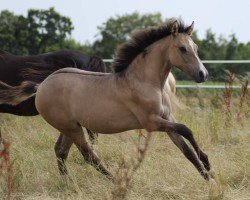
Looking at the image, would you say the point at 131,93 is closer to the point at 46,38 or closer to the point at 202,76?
the point at 202,76

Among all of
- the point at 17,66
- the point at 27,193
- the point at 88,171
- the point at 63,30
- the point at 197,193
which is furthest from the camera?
the point at 63,30

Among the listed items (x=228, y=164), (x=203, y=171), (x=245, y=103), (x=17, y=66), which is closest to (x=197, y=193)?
(x=203, y=171)

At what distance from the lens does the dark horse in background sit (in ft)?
23.1

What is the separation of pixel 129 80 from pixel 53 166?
137 cm

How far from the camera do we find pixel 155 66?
525 cm

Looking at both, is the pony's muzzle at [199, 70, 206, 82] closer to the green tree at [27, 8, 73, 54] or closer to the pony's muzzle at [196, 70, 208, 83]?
the pony's muzzle at [196, 70, 208, 83]

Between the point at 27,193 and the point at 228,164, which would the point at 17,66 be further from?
the point at 228,164

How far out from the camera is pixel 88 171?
18.2 ft

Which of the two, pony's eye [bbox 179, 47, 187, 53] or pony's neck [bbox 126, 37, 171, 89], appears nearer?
pony's eye [bbox 179, 47, 187, 53]

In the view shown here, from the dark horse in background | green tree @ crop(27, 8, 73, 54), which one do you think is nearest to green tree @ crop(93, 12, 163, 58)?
green tree @ crop(27, 8, 73, 54)

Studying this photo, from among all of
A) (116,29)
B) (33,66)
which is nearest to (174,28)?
(33,66)

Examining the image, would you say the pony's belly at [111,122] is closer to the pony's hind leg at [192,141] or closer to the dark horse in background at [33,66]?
the pony's hind leg at [192,141]

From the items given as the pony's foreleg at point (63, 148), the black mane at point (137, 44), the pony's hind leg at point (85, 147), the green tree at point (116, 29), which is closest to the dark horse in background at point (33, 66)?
the pony's foreleg at point (63, 148)

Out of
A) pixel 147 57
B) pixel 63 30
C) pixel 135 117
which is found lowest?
pixel 63 30
